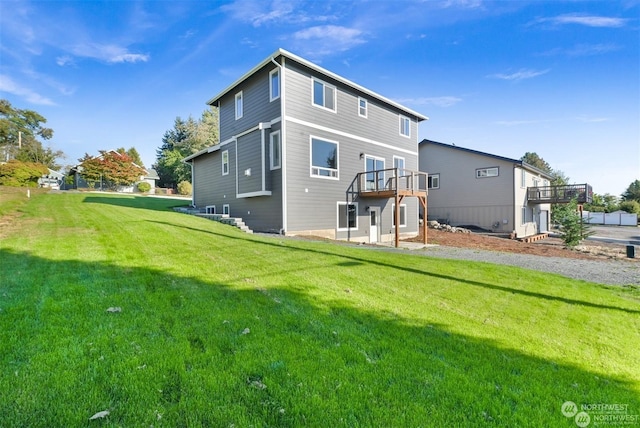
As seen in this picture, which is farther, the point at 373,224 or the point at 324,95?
the point at 373,224

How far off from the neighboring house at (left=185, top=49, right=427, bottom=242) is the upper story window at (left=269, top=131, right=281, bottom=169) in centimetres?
5

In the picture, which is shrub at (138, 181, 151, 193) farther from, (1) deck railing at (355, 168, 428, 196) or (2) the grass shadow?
(2) the grass shadow

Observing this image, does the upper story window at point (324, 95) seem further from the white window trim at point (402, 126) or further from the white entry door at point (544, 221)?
the white entry door at point (544, 221)

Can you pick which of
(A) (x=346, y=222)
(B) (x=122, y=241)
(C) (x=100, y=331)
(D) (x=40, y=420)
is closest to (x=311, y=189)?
(A) (x=346, y=222)

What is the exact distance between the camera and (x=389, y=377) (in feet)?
8.41

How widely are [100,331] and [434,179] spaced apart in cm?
2674

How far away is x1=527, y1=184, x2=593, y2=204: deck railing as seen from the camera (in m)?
22.8

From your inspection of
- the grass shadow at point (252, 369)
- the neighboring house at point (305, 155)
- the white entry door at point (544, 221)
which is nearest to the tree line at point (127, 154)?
the white entry door at point (544, 221)

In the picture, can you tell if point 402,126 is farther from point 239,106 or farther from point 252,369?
point 252,369

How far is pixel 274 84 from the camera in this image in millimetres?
13352

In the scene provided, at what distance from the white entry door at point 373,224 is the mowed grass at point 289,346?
1033 cm

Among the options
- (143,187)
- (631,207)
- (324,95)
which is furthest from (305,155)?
(631,207)

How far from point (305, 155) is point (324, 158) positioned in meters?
1.22

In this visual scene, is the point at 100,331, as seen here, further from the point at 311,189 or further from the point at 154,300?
the point at 311,189
